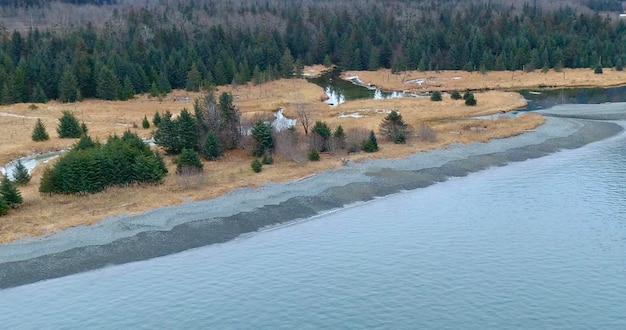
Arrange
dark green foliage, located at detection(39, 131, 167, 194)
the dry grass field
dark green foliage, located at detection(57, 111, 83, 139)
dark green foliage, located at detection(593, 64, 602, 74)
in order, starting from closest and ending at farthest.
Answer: the dry grass field
dark green foliage, located at detection(39, 131, 167, 194)
dark green foliage, located at detection(57, 111, 83, 139)
dark green foliage, located at detection(593, 64, 602, 74)

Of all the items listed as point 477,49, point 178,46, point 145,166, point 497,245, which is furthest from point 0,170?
point 477,49

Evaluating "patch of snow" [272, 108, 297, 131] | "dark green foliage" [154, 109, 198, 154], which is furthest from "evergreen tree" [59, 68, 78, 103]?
"dark green foliage" [154, 109, 198, 154]

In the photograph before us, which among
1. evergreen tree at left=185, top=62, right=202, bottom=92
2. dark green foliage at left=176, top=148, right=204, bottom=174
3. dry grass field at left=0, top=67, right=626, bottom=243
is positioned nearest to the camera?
dry grass field at left=0, top=67, right=626, bottom=243

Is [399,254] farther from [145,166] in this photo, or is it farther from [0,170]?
[0,170]

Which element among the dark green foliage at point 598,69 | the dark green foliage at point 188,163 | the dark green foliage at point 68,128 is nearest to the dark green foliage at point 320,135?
the dark green foliage at point 188,163

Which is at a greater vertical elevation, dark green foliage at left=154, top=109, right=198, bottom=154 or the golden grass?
the golden grass

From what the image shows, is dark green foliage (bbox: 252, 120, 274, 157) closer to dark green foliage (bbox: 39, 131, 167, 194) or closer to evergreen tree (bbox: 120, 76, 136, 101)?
dark green foliage (bbox: 39, 131, 167, 194)
